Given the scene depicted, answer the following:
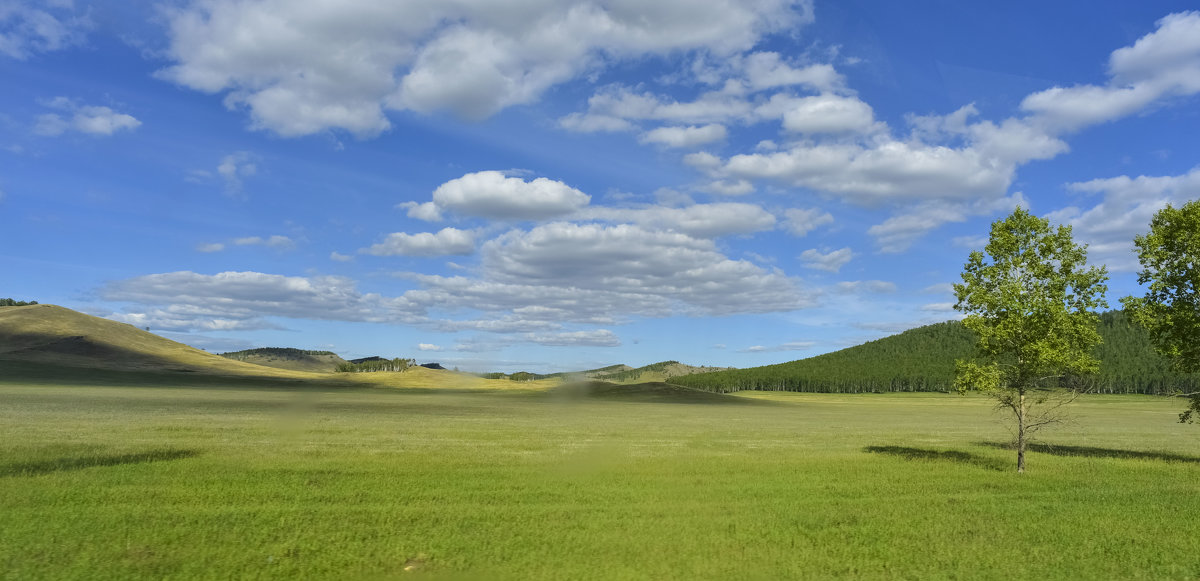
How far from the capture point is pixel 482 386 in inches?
7126

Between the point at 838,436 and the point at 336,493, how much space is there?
125 feet

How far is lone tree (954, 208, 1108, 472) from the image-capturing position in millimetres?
31078

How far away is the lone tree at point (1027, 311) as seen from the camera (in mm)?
31078

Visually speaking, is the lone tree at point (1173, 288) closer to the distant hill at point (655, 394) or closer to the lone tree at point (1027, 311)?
the lone tree at point (1027, 311)

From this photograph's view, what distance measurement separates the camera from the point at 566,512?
62.5 ft

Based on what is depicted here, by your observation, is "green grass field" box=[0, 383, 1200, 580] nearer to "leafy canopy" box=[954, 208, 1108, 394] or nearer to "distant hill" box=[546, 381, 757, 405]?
"leafy canopy" box=[954, 208, 1108, 394]

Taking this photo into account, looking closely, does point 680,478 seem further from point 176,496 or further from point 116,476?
point 116,476

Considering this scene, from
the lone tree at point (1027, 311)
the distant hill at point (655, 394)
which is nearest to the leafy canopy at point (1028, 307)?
the lone tree at point (1027, 311)

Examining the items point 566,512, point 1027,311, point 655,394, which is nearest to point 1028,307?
point 1027,311

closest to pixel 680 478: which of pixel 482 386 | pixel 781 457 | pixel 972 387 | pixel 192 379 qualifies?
pixel 781 457

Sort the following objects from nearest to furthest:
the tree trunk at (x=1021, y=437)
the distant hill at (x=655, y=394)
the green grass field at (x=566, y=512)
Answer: the green grass field at (x=566, y=512) → the tree trunk at (x=1021, y=437) → the distant hill at (x=655, y=394)

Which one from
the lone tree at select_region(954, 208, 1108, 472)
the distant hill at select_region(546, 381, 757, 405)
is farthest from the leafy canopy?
the distant hill at select_region(546, 381, 757, 405)

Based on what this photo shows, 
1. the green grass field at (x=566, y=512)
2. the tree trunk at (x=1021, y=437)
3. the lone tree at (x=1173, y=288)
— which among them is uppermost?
the lone tree at (x=1173, y=288)

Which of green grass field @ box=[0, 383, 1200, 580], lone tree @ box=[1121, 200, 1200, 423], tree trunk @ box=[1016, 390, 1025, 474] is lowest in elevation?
green grass field @ box=[0, 383, 1200, 580]
